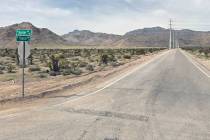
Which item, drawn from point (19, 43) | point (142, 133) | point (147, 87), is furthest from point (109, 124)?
point (147, 87)

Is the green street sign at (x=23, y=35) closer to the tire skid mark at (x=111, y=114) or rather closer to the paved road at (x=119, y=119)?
the paved road at (x=119, y=119)

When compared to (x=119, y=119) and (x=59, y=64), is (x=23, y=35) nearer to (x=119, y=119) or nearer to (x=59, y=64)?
(x=119, y=119)

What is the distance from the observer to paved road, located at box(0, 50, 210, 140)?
823 cm

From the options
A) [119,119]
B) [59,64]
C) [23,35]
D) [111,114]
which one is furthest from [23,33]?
[59,64]

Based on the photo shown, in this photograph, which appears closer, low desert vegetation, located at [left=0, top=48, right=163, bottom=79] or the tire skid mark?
the tire skid mark

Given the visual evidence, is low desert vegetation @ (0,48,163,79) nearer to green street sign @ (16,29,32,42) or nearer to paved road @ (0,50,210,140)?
green street sign @ (16,29,32,42)

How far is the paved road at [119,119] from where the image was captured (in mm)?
8227

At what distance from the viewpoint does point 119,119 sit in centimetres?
990

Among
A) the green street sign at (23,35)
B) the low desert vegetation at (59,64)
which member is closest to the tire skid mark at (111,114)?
the green street sign at (23,35)

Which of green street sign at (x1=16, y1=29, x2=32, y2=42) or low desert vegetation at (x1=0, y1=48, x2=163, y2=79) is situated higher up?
green street sign at (x1=16, y1=29, x2=32, y2=42)

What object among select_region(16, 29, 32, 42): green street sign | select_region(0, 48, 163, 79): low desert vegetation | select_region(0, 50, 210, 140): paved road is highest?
select_region(16, 29, 32, 42): green street sign

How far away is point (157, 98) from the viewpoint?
45.7 ft

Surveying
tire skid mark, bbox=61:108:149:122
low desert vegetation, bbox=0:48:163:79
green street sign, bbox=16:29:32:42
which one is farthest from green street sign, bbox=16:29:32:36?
tire skid mark, bbox=61:108:149:122

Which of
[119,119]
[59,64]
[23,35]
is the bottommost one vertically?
[119,119]
